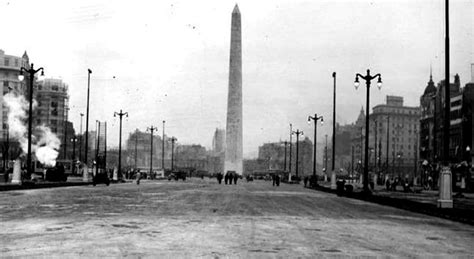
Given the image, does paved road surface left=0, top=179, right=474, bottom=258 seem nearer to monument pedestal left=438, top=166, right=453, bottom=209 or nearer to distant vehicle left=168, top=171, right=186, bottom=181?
monument pedestal left=438, top=166, right=453, bottom=209

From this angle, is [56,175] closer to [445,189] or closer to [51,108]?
[445,189]

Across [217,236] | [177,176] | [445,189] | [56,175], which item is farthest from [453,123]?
[217,236]

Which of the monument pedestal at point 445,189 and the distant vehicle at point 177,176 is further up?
the monument pedestal at point 445,189

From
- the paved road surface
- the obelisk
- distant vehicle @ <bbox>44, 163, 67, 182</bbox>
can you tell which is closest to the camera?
the paved road surface

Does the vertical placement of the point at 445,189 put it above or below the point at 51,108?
below

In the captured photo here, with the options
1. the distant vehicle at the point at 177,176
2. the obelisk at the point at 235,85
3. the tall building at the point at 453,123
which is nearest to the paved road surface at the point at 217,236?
the tall building at the point at 453,123

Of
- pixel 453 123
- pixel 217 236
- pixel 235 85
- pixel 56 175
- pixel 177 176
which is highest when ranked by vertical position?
pixel 235 85

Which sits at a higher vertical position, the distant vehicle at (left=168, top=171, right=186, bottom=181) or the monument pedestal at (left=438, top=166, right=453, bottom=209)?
the monument pedestal at (left=438, top=166, right=453, bottom=209)

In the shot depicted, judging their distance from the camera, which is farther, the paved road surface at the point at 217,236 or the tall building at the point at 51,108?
the tall building at the point at 51,108

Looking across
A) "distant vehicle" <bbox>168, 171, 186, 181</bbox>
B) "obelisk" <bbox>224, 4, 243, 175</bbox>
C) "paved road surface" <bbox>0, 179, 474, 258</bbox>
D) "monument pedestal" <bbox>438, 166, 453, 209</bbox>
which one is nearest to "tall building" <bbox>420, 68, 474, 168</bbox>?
"obelisk" <bbox>224, 4, 243, 175</bbox>

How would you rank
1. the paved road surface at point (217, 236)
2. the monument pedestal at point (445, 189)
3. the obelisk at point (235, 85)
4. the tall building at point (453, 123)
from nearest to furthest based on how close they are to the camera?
the paved road surface at point (217, 236) → the monument pedestal at point (445, 189) → the obelisk at point (235, 85) → the tall building at point (453, 123)

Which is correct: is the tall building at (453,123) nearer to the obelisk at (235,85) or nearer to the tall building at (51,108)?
the obelisk at (235,85)

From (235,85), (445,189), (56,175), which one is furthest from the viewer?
(235,85)

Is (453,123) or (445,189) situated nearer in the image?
(445,189)
